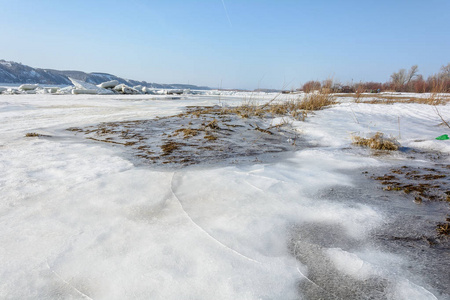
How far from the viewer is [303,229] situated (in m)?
1.07

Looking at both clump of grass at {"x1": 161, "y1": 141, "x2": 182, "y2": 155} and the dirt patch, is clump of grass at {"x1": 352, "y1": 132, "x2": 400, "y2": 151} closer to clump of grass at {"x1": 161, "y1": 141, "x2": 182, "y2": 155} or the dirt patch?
the dirt patch

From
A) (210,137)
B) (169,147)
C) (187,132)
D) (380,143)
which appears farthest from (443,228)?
(187,132)

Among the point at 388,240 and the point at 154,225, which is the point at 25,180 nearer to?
the point at 154,225

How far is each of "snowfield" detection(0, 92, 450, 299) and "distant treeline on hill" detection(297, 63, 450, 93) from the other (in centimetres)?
537

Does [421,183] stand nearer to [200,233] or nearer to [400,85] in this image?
[200,233]

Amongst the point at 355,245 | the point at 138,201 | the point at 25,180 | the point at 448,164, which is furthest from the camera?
the point at 448,164

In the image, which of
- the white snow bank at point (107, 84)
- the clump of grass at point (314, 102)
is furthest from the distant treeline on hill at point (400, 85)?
the white snow bank at point (107, 84)

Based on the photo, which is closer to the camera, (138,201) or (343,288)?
(343,288)

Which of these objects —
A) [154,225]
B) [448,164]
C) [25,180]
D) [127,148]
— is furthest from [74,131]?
[448,164]

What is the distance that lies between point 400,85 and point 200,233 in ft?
69.4

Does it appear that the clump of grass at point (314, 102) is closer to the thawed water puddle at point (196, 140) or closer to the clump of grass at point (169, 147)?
the thawed water puddle at point (196, 140)

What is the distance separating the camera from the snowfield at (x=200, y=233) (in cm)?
75

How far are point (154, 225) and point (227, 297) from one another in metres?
0.50

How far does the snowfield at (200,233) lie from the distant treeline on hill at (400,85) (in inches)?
211
